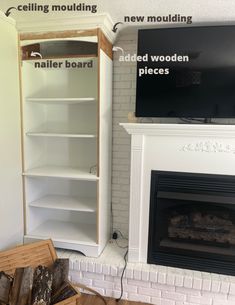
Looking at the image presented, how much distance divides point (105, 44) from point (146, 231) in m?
1.56

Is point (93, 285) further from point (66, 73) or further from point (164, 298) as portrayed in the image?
point (66, 73)

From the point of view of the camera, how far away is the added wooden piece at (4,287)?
1.54m

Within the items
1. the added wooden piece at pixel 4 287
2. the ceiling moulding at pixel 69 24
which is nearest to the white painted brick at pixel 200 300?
the added wooden piece at pixel 4 287

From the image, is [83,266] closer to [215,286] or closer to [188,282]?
[188,282]

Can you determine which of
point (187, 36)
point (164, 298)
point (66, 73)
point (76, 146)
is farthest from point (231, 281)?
point (66, 73)

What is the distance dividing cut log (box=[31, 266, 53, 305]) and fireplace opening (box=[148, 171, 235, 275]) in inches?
32.3

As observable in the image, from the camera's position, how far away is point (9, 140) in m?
1.91

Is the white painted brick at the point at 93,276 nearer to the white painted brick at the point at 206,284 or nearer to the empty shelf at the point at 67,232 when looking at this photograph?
the empty shelf at the point at 67,232

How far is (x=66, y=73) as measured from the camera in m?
2.30

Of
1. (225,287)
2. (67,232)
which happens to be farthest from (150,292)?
(67,232)

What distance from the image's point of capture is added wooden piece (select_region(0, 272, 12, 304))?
1542mm

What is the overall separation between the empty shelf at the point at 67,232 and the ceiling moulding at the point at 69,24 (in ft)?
5.55

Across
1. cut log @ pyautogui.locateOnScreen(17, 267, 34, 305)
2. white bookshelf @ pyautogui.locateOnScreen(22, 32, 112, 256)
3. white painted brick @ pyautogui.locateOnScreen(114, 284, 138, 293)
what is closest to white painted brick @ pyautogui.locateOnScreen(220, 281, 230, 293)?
white painted brick @ pyautogui.locateOnScreen(114, 284, 138, 293)

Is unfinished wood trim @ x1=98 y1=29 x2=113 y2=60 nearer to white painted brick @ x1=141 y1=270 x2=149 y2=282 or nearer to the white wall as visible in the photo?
the white wall
